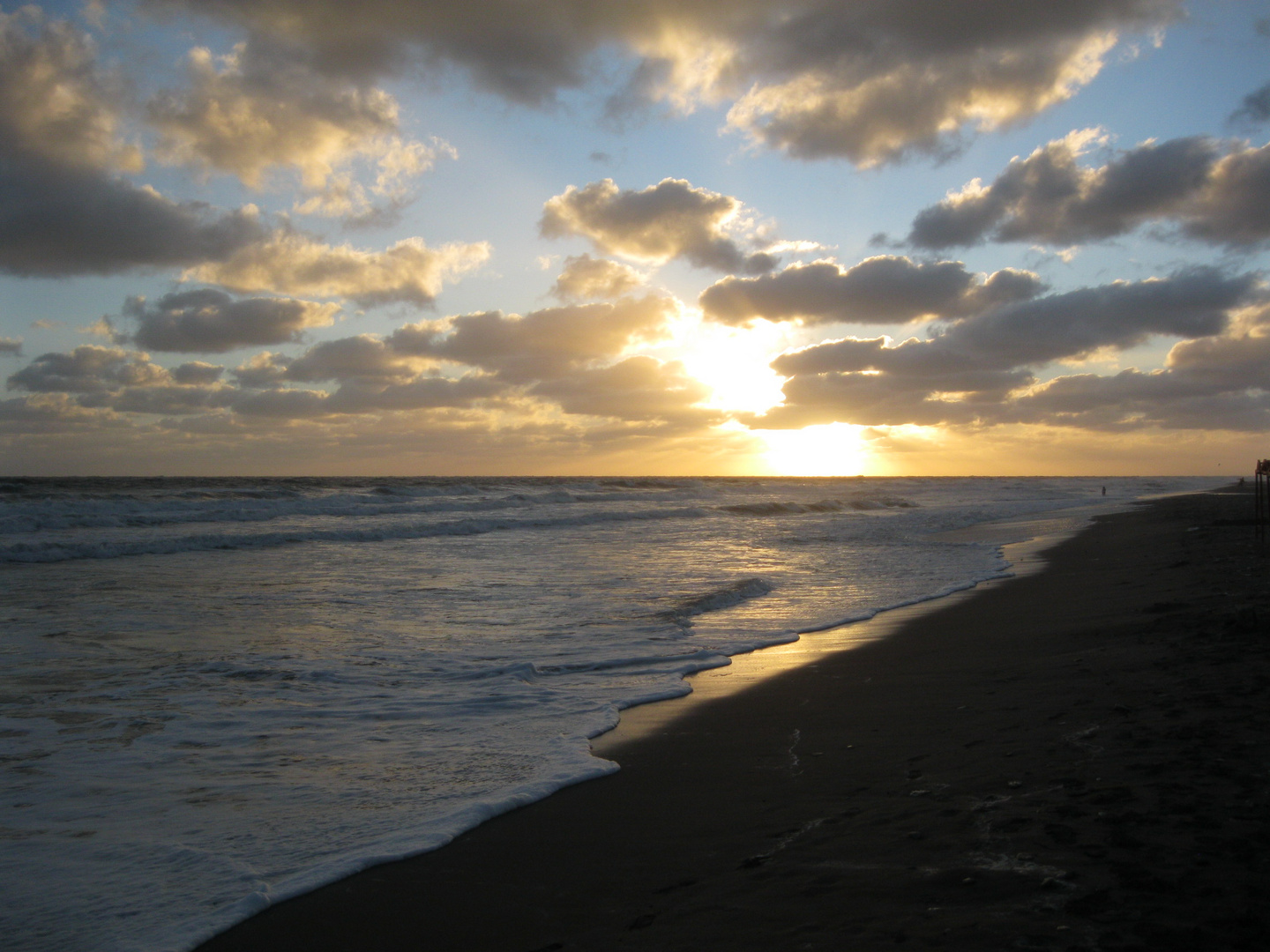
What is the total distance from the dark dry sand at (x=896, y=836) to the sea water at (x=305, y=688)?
19.2 inches

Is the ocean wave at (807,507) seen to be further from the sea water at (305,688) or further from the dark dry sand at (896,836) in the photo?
the dark dry sand at (896,836)

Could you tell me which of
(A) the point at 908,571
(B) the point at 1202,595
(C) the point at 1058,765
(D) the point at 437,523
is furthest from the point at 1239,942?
(D) the point at 437,523

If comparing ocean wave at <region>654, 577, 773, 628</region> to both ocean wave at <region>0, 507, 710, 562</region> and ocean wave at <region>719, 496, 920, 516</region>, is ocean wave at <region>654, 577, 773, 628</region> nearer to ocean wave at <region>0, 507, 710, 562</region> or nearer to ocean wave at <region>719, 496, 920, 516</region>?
ocean wave at <region>0, 507, 710, 562</region>

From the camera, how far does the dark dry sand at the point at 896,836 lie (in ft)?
9.18

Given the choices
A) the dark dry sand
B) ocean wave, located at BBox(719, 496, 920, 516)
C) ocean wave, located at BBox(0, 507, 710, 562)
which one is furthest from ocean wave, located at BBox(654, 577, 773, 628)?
ocean wave, located at BBox(719, 496, 920, 516)

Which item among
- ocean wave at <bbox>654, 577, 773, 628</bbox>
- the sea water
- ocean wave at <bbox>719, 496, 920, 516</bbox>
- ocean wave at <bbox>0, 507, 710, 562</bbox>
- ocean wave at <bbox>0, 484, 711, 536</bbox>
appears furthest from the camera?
ocean wave at <bbox>719, 496, 920, 516</bbox>

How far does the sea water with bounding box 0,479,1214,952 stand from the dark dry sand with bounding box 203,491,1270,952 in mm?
487

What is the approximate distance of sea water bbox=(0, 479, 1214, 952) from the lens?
3.80 m

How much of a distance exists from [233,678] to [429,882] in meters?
4.81

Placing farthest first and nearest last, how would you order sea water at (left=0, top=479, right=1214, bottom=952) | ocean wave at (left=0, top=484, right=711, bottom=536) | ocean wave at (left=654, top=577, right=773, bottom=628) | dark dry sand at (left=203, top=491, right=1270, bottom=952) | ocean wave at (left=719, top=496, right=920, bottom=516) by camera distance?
ocean wave at (left=719, top=496, right=920, bottom=516), ocean wave at (left=0, top=484, right=711, bottom=536), ocean wave at (left=654, top=577, right=773, bottom=628), sea water at (left=0, top=479, right=1214, bottom=952), dark dry sand at (left=203, top=491, right=1270, bottom=952)

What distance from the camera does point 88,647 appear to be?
856 centimetres

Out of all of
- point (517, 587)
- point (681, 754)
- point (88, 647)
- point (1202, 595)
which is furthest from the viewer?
point (517, 587)

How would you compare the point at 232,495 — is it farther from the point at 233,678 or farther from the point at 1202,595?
the point at 1202,595

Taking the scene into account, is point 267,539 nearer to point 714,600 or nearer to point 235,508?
point 235,508
